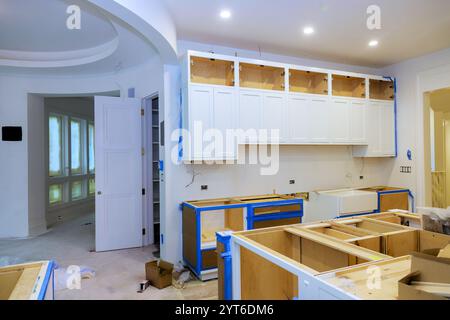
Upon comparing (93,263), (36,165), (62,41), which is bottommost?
(93,263)

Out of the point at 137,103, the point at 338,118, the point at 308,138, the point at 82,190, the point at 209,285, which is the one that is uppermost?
the point at 137,103

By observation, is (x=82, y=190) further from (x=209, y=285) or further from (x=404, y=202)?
(x=404, y=202)

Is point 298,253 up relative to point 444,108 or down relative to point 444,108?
down

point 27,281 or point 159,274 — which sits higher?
point 27,281

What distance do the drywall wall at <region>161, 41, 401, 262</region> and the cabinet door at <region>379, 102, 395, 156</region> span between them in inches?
13.3

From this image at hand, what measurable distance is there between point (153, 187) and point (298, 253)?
11.0 ft

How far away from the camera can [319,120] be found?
4277mm

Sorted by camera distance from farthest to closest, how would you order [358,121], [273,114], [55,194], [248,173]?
[55,194] → [358,121] → [248,173] → [273,114]

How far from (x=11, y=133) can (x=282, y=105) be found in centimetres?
467

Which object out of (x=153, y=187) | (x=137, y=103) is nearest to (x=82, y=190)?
(x=153, y=187)

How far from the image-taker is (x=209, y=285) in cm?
321

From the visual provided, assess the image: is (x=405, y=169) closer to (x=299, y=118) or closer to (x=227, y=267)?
(x=299, y=118)

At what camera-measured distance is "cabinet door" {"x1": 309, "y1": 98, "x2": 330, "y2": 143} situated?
4219 mm

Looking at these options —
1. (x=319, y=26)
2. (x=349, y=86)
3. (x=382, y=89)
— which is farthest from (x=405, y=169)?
(x=319, y=26)
